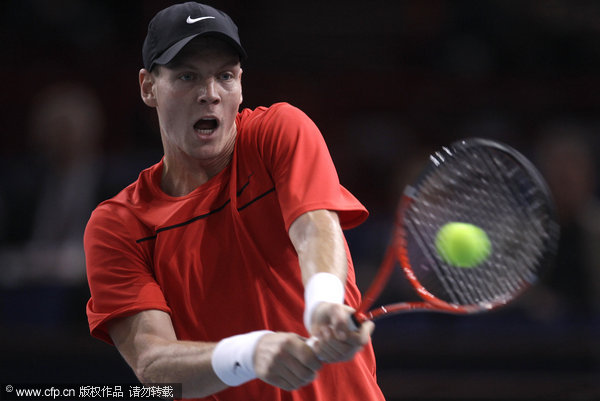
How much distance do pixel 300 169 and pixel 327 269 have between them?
401 millimetres

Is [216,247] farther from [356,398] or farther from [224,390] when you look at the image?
[356,398]

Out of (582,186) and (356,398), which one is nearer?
(356,398)

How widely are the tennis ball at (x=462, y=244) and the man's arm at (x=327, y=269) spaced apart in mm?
401

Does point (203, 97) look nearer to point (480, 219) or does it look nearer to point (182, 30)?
point (182, 30)

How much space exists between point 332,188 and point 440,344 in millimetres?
2960

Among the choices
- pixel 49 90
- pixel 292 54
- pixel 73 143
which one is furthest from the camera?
pixel 292 54

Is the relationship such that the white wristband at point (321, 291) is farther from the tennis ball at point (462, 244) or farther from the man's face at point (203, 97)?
the man's face at point (203, 97)

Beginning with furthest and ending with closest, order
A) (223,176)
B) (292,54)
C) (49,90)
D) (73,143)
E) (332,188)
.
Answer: (292,54)
(49,90)
(73,143)
(223,176)
(332,188)

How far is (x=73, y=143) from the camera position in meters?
5.94

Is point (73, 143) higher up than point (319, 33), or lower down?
lower down

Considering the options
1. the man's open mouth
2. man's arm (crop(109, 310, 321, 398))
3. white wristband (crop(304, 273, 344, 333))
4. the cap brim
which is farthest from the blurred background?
white wristband (crop(304, 273, 344, 333))

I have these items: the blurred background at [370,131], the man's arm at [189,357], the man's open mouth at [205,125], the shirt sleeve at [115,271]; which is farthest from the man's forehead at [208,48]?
the blurred background at [370,131]

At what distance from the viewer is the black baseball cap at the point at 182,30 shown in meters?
2.95

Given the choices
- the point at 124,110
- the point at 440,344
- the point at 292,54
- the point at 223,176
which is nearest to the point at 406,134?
the point at 292,54
